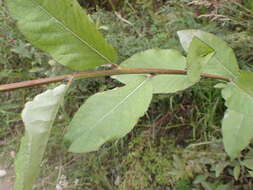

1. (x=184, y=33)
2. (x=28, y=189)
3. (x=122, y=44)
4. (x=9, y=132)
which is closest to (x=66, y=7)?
(x=28, y=189)

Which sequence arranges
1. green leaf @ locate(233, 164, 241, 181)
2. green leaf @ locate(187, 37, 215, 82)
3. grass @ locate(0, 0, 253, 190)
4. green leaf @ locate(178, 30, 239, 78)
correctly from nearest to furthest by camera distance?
green leaf @ locate(187, 37, 215, 82), green leaf @ locate(178, 30, 239, 78), green leaf @ locate(233, 164, 241, 181), grass @ locate(0, 0, 253, 190)

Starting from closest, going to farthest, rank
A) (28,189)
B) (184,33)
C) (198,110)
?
(28,189) < (184,33) < (198,110)

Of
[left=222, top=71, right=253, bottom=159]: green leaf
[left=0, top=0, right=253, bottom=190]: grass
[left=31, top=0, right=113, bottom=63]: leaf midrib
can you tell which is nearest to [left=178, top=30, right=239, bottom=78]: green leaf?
[left=222, top=71, right=253, bottom=159]: green leaf

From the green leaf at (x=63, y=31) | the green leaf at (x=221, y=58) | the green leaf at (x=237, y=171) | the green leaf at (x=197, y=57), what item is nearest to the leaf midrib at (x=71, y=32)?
the green leaf at (x=63, y=31)

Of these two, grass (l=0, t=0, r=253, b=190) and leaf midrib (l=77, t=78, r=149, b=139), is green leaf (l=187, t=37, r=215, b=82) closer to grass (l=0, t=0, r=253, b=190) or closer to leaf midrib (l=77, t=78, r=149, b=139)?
leaf midrib (l=77, t=78, r=149, b=139)

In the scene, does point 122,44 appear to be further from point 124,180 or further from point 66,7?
point 66,7

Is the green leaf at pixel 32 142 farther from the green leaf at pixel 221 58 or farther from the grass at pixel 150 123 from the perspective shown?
the grass at pixel 150 123
